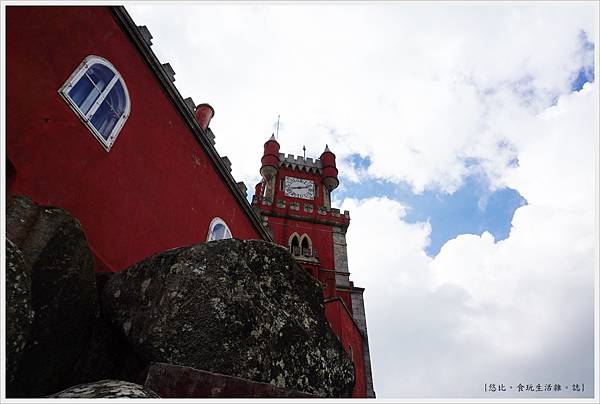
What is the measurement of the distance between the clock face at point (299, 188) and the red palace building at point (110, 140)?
14.4 meters

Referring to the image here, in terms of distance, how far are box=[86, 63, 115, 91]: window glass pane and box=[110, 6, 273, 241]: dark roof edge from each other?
937 millimetres

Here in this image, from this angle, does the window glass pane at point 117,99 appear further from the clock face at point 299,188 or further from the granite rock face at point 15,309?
the clock face at point 299,188

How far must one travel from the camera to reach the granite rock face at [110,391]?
2704 millimetres

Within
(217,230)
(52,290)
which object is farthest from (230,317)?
(217,230)

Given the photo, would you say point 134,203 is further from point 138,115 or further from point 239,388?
point 239,388

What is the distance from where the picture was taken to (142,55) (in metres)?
7.05

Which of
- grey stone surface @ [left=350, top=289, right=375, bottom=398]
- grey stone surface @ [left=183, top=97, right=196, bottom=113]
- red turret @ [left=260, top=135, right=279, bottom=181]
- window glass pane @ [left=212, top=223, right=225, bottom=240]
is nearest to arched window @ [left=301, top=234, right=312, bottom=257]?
grey stone surface @ [left=350, top=289, right=375, bottom=398]

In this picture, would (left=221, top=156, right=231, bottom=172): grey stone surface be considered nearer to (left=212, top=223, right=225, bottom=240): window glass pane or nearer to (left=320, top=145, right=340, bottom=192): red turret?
(left=212, top=223, right=225, bottom=240): window glass pane

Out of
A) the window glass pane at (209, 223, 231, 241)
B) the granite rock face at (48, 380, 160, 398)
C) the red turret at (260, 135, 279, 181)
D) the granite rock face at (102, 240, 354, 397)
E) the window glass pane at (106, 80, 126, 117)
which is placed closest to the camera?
the granite rock face at (48, 380, 160, 398)

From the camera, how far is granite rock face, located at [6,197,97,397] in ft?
11.8

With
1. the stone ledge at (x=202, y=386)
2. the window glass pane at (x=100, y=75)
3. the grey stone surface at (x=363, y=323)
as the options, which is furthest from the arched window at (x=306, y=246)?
the stone ledge at (x=202, y=386)

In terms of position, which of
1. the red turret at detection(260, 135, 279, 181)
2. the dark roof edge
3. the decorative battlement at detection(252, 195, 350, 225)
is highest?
the red turret at detection(260, 135, 279, 181)

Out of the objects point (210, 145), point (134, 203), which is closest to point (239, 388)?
point (134, 203)

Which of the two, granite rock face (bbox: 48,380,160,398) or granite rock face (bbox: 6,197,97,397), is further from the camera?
granite rock face (bbox: 6,197,97,397)
